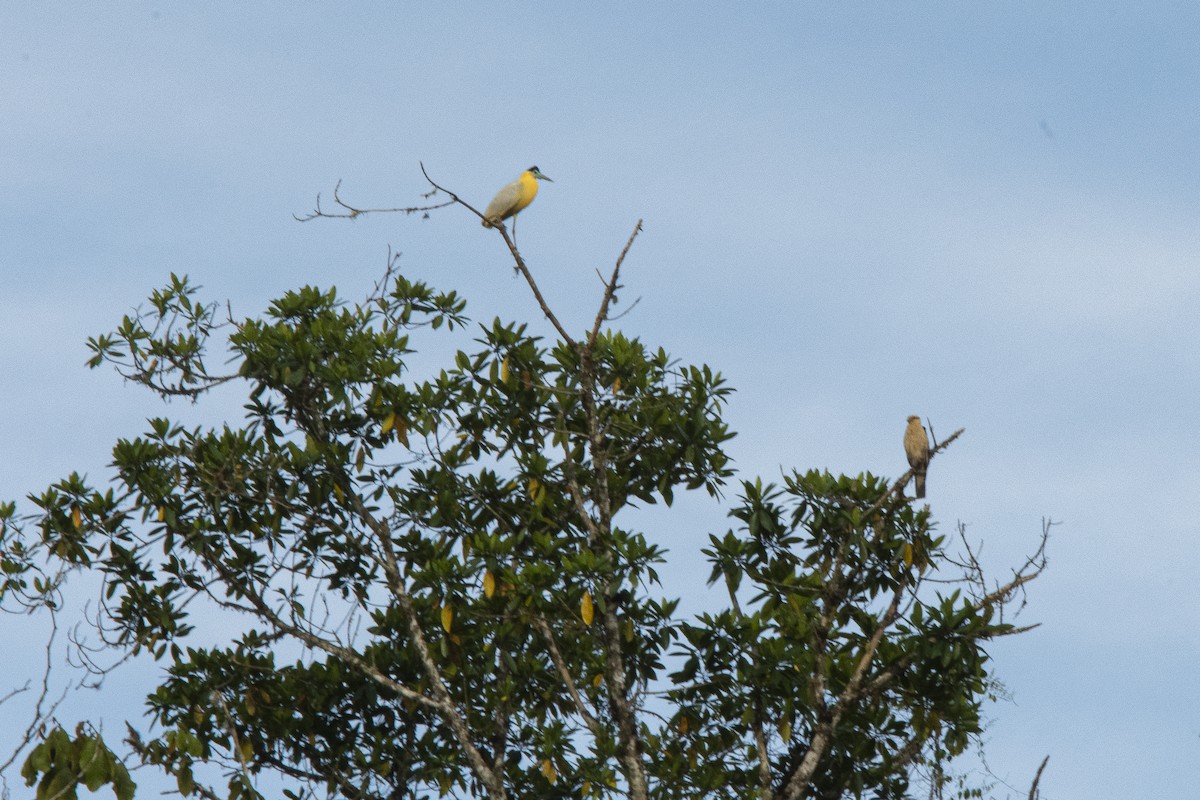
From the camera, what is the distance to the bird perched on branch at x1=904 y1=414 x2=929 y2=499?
31.7 feet

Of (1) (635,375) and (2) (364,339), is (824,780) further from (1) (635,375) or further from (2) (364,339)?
(2) (364,339)

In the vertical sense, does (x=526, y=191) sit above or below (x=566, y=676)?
above

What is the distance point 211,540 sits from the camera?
10.5m

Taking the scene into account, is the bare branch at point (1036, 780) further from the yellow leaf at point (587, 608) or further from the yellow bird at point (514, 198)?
the yellow bird at point (514, 198)

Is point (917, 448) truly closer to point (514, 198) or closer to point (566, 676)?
point (566, 676)

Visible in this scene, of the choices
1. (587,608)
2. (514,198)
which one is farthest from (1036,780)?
(514,198)

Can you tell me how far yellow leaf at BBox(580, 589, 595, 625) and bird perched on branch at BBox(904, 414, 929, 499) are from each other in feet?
8.03

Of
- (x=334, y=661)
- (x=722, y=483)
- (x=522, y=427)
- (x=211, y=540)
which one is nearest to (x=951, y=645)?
(x=722, y=483)

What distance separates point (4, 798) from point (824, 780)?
5.72 metres

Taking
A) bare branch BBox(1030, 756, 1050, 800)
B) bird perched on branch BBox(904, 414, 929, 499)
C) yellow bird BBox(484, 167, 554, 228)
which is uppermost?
yellow bird BBox(484, 167, 554, 228)

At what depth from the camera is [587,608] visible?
916 centimetres

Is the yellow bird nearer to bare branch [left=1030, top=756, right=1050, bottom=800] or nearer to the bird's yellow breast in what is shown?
the bird's yellow breast

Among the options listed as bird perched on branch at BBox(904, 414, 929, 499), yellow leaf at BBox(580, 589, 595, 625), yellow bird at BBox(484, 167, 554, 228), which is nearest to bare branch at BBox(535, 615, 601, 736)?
yellow leaf at BBox(580, 589, 595, 625)

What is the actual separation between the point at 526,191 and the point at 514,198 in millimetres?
148
